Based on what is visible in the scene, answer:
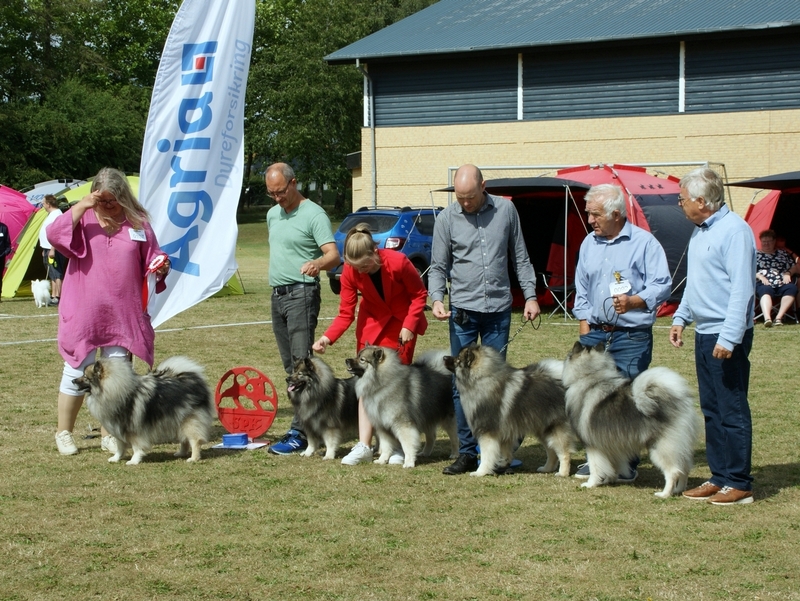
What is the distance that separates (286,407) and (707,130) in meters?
17.7

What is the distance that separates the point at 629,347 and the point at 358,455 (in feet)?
5.87

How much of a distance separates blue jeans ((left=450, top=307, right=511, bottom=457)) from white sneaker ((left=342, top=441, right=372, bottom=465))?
2.01ft

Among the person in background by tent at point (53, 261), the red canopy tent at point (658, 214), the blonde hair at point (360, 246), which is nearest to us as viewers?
the blonde hair at point (360, 246)

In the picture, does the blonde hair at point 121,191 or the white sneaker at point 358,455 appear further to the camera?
the white sneaker at point 358,455

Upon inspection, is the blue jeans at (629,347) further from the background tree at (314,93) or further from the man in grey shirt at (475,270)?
the background tree at (314,93)

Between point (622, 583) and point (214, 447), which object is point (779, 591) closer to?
point (622, 583)

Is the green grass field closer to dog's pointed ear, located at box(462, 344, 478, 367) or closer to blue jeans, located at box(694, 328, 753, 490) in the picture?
blue jeans, located at box(694, 328, 753, 490)

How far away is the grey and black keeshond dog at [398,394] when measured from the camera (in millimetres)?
5723

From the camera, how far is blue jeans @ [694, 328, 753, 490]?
4.74m

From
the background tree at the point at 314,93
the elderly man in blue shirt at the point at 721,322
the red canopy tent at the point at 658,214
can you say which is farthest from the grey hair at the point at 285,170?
the background tree at the point at 314,93

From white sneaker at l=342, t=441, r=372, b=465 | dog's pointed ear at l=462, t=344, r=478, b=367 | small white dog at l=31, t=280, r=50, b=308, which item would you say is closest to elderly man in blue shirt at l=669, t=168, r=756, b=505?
dog's pointed ear at l=462, t=344, r=478, b=367

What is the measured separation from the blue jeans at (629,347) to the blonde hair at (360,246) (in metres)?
1.38

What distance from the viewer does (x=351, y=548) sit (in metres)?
4.23

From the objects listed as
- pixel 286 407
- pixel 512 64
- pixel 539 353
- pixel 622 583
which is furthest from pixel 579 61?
pixel 622 583
